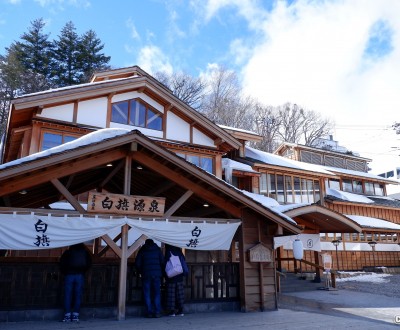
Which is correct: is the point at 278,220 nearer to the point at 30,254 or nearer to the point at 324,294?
the point at 324,294

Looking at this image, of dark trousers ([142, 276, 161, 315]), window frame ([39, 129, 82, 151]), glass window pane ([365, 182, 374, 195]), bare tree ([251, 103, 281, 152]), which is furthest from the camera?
bare tree ([251, 103, 281, 152])

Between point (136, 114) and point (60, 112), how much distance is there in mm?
2961

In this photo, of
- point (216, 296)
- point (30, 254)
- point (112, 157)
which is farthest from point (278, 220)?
point (30, 254)

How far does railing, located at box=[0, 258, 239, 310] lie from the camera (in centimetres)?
745

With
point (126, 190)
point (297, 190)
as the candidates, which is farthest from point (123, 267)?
point (297, 190)

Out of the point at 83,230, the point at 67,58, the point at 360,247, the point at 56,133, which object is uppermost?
the point at 67,58

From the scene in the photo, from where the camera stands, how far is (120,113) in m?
14.1

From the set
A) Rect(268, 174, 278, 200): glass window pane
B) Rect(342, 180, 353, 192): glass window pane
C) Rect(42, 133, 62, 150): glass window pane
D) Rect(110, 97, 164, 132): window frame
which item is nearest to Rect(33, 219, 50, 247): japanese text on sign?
Rect(42, 133, 62, 150): glass window pane

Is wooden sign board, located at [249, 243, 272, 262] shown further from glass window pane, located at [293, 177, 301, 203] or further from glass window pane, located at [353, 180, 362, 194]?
glass window pane, located at [353, 180, 362, 194]

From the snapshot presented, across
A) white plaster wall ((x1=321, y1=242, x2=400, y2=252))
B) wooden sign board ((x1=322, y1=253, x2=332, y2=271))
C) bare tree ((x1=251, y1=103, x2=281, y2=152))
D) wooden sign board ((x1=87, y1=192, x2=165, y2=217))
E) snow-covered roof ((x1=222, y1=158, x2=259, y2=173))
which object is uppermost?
bare tree ((x1=251, y1=103, x2=281, y2=152))

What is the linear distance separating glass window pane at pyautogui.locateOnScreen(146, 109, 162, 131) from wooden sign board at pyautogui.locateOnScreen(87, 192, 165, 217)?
21.8 feet

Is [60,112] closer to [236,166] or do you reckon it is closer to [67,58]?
[236,166]

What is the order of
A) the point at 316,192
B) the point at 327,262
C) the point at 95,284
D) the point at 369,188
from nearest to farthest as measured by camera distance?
the point at 95,284 → the point at 327,262 → the point at 316,192 → the point at 369,188

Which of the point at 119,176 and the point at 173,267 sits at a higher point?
the point at 119,176
